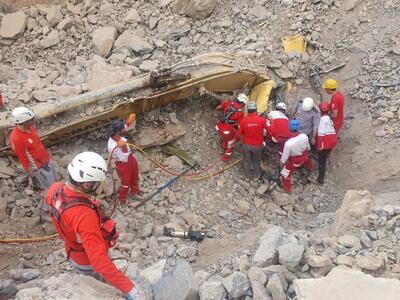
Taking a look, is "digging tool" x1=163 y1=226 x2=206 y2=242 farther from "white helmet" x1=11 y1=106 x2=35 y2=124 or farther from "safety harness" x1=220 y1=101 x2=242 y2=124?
"white helmet" x1=11 y1=106 x2=35 y2=124

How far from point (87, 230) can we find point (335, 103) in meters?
5.49

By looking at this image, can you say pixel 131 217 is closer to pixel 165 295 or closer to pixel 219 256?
pixel 219 256

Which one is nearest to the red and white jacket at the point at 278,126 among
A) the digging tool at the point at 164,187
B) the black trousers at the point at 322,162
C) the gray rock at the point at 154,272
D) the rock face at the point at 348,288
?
the black trousers at the point at 322,162

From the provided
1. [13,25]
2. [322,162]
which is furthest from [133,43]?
[322,162]

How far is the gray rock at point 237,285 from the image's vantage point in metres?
4.63

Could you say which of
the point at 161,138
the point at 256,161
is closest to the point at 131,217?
the point at 161,138

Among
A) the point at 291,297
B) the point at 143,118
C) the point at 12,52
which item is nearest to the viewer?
the point at 291,297

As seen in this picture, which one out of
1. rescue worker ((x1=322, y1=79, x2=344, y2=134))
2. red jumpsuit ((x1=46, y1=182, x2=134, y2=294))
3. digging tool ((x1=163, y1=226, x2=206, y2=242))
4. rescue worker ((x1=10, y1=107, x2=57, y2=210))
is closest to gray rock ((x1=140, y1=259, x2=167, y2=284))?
digging tool ((x1=163, y1=226, x2=206, y2=242))

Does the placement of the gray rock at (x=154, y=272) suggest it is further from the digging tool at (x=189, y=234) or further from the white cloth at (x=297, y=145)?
the white cloth at (x=297, y=145)

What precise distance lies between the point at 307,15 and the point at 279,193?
12.8ft

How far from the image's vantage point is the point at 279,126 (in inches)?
320

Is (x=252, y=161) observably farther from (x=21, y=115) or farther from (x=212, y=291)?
(x=212, y=291)

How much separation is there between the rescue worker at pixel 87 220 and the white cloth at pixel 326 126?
4.64 m

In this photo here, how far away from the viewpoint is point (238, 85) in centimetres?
880
